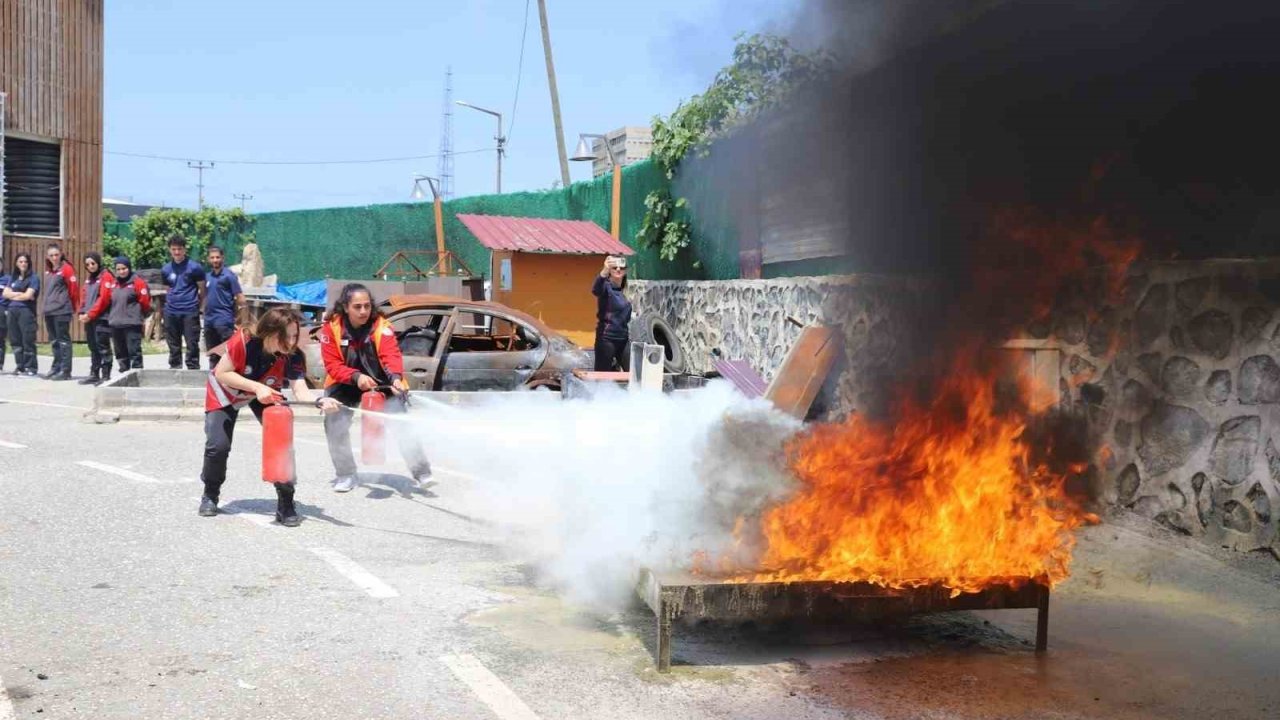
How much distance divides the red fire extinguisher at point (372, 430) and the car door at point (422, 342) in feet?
10.3

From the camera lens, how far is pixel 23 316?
15516 millimetres

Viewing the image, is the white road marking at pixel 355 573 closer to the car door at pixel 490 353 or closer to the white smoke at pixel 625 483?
the white smoke at pixel 625 483

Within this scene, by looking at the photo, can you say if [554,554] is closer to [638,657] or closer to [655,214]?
[638,657]

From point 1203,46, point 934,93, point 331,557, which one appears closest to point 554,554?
point 331,557

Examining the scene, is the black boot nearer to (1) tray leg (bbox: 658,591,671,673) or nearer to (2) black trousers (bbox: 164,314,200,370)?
(1) tray leg (bbox: 658,591,671,673)

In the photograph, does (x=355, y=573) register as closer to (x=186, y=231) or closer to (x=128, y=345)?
(x=128, y=345)

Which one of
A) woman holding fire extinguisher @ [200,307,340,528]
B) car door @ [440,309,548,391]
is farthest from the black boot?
car door @ [440,309,548,391]

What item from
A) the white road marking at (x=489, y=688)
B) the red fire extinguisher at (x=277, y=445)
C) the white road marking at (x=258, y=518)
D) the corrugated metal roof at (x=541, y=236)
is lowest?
the white road marking at (x=258, y=518)

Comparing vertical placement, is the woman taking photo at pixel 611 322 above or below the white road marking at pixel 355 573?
above

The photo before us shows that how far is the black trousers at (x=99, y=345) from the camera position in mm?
14242

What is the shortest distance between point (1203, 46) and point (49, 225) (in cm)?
2153

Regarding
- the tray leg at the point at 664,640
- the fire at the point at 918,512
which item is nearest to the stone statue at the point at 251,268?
the fire at the point at 918,512

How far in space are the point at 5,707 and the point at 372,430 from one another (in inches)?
154

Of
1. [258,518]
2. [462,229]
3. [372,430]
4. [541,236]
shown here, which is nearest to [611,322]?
[541,236]
